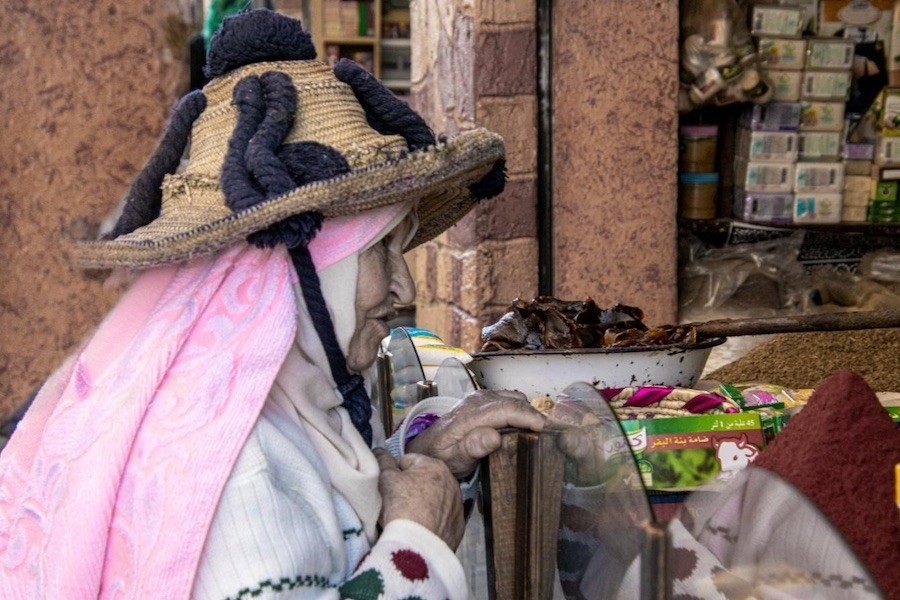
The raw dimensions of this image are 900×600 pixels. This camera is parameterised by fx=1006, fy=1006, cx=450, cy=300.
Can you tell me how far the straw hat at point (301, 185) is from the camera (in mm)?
1290

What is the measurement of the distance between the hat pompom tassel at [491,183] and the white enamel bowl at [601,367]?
280mm

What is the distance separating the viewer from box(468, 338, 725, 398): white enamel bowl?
172 cm

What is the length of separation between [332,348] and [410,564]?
326 mm

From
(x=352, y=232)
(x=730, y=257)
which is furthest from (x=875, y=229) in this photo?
(x=352, y=232)

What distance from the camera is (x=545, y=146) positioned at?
10.8ft

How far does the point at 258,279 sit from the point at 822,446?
2.40 feet

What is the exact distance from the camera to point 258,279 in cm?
134

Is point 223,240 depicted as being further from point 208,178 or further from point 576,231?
point 576,231

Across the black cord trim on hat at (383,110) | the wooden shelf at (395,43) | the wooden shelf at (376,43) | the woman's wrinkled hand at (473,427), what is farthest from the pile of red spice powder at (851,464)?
the wooden shelf at (395,43)

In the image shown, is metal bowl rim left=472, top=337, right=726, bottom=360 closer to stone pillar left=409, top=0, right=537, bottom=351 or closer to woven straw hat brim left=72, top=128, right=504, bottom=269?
woven straw hat brim left=72, top=128, right=504, bottom=269

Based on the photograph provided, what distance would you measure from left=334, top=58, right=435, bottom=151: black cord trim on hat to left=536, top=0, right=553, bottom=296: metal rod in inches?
70.2

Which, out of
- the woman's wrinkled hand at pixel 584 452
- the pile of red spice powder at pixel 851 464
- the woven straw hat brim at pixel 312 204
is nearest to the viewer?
the pile of red spice powder at pixel 851 464

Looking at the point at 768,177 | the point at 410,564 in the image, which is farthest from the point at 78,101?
the point at 768,177

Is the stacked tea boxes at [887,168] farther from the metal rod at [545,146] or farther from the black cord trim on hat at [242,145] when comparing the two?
the black cord trim on hat at [242,145]
